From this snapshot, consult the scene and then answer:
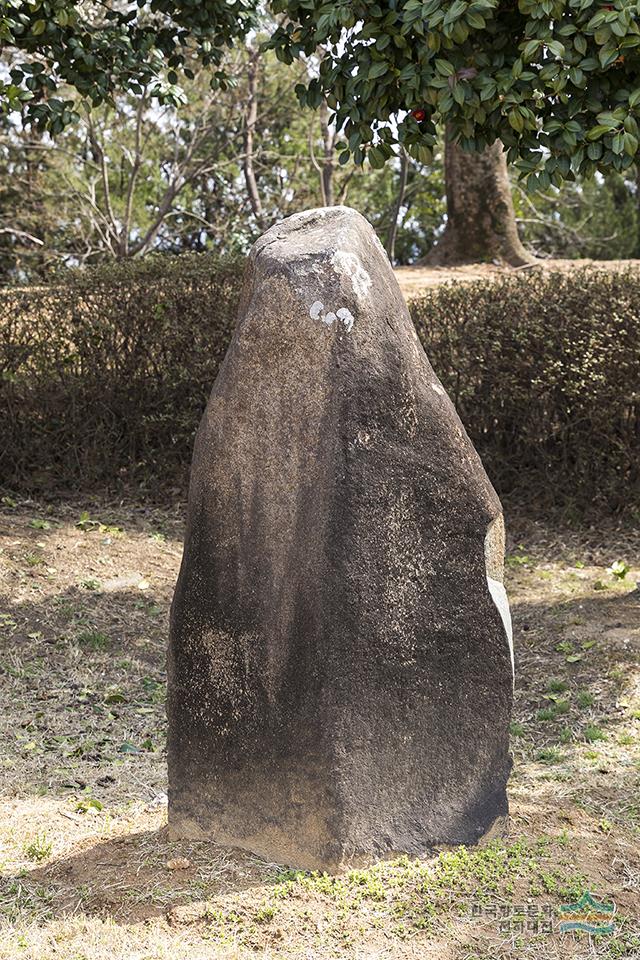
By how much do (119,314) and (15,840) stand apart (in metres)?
5.10

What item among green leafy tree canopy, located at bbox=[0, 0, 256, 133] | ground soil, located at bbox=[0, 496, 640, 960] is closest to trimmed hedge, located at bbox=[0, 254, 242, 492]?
ground soil, located at bbox=[0, 496, 640, 960]

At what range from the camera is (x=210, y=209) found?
16766mm

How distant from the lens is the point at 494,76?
5.07 metres

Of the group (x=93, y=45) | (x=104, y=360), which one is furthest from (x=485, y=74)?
(x=104, y=360)

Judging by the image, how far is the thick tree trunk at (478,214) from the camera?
40.7 ft

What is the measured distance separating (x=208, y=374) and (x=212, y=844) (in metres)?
Result: 5.27

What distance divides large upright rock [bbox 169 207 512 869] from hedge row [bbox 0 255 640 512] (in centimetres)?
454

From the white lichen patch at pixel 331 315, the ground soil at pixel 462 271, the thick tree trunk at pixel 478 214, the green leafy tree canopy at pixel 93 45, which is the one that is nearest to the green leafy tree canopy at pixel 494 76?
the green leafy tree canopy at pixel 93 45

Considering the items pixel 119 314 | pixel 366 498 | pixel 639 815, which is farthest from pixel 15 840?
pixel 119 314

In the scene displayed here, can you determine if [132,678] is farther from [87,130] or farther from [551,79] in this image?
[87,130]

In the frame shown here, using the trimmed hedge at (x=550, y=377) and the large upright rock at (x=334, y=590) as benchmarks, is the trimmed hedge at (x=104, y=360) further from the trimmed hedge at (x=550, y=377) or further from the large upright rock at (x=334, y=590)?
the large upright rock at (x=334, y=590)

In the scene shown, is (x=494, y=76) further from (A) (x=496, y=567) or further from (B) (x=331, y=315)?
(A) (x=496, y=567)

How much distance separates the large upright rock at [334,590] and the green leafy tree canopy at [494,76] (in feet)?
5.80

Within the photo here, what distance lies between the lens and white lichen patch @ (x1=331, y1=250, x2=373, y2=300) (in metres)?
3.30
